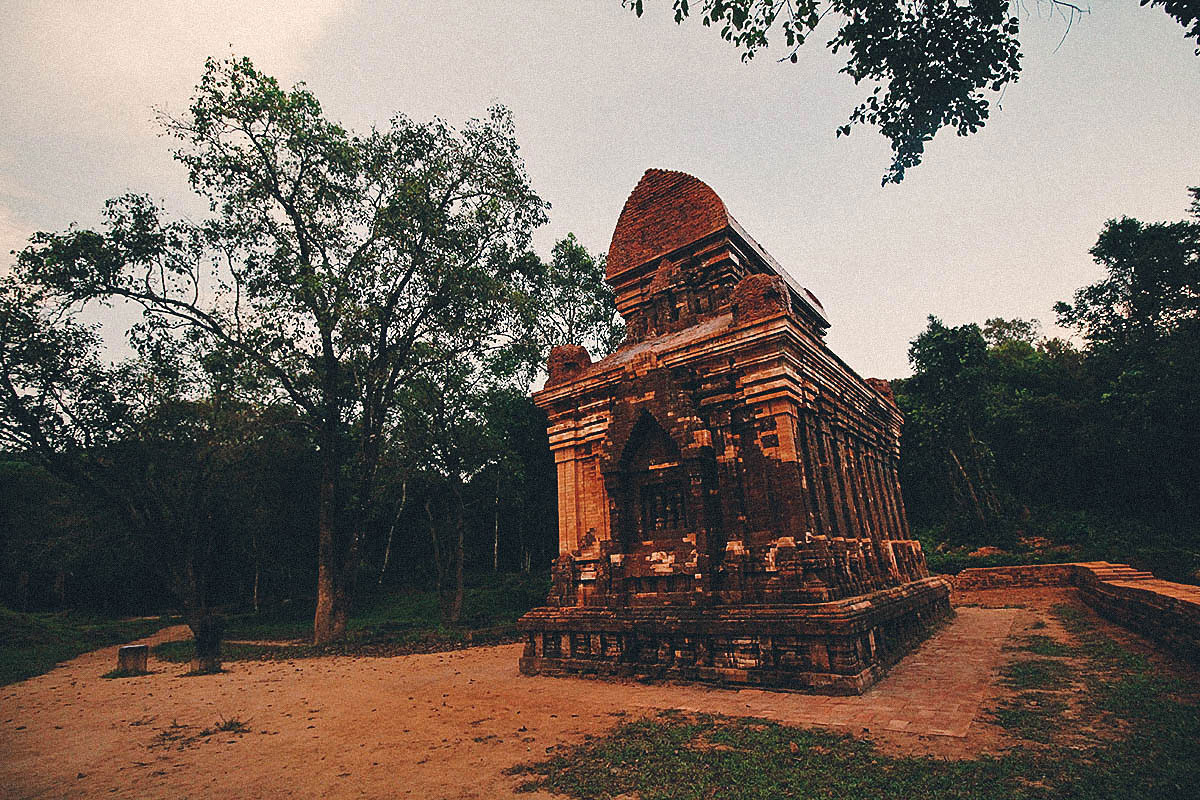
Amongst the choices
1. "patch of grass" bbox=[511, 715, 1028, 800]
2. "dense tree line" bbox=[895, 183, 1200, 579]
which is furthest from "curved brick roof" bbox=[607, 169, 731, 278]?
"dense tree line" bbox=[895, 183, 1200, 579]

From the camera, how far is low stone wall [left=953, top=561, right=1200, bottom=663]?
7879 millimetres

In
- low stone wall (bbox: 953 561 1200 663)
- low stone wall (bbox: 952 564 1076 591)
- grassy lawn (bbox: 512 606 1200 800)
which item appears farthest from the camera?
low stone wall (bbox: 952 564 1076 591)

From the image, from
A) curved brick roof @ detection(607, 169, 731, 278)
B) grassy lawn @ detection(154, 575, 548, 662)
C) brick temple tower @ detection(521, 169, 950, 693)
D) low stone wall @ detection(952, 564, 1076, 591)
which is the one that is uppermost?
curved brick roof @ detection(607, 169, 731, 278)

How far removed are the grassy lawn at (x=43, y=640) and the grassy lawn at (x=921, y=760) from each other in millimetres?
16419

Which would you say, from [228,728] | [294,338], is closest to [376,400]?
[294,338]

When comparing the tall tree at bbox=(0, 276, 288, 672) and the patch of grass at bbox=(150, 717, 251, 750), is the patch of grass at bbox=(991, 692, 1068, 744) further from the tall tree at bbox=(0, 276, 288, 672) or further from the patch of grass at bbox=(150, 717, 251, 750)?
the tall tree at bbox=(0, 276, 288, 672)

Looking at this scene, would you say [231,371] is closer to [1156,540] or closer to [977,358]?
[977,358]

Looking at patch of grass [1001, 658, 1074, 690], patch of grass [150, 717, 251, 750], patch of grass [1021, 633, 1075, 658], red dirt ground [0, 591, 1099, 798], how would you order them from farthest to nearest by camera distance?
1. patch of grass [1021, 633, 1075, 658]
2. patch of grass [1001, 658, 1074, 690]
3. patch of grass [150, 717, 251, 750]
4. red dirt ground [0, 591, 1099, 798]

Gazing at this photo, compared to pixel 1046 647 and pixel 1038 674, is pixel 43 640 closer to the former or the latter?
pixel 1038 674

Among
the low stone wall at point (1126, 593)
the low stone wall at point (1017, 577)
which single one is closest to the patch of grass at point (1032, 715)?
the low stone wall at point (1126, 593)

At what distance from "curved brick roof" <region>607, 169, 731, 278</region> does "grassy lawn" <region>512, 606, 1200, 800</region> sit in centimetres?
974

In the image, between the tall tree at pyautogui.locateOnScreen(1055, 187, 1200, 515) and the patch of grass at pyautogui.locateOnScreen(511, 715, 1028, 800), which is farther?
the tall tree at pyautogui.locateOnScreen(1055, 187, 1200, 515)

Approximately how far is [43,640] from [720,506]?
2584 cm

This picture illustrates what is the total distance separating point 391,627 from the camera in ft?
70.1
